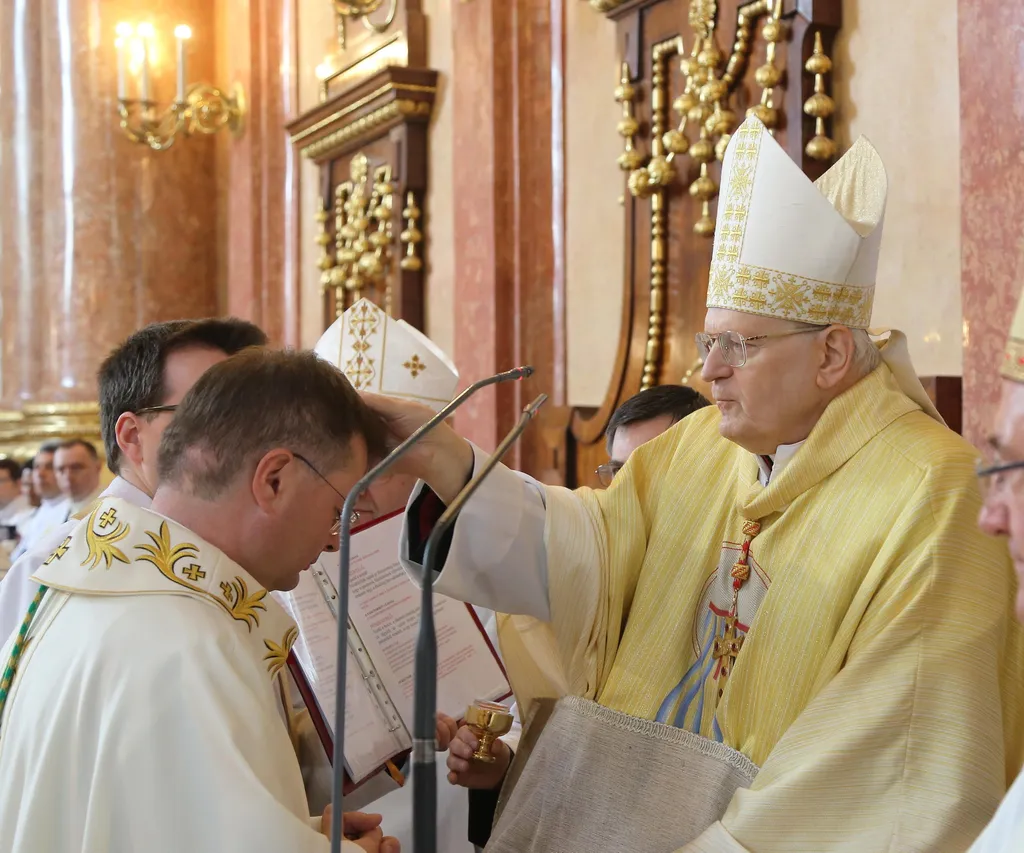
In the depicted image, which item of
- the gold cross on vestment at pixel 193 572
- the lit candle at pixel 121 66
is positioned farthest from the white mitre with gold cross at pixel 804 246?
the lit candle at pixel 121 66

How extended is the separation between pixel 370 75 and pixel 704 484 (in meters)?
4.76

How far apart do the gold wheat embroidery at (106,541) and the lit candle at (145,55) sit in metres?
7.46

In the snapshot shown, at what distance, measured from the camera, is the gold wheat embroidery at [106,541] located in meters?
1.77

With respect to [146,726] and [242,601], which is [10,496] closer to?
[242,601]

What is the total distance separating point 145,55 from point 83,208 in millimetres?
1089

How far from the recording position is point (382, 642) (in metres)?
2.61

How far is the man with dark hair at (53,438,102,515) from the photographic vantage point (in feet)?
24.6

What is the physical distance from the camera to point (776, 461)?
7.94ft

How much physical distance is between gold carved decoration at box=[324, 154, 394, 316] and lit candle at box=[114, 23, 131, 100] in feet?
6.91

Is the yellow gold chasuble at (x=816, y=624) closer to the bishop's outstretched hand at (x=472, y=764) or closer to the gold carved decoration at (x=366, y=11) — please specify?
the bishop's outstretched hand at (x=472, y=764)

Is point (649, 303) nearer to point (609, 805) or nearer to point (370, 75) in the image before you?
point (370, 75)

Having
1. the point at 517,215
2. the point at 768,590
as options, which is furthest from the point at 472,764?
the point at 517,215

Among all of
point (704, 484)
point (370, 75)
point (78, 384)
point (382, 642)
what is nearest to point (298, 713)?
point (382, 642)

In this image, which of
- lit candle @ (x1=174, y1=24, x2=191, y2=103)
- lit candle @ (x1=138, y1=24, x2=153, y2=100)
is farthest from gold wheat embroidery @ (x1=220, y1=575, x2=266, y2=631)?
lit candle @ (x1=138, y1=24, x2=153, y2=100)
